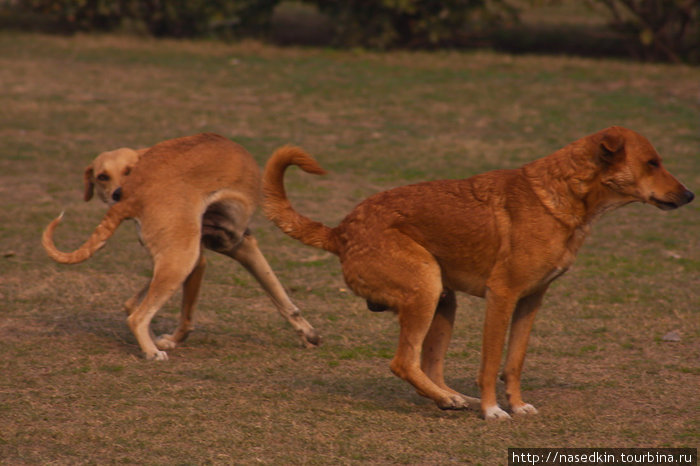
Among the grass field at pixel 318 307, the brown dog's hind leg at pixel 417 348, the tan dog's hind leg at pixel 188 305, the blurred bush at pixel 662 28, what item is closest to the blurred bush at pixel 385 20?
the blurred bush at pixel 662 28

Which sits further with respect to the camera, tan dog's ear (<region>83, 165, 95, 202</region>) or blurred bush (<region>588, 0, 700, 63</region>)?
blurred bush (<region>588, 0, 700, 63</region>)

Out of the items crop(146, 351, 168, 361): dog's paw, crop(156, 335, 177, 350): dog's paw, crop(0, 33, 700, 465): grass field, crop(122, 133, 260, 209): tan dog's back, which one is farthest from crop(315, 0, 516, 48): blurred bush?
crop(146, 351, 168, 361): dog's paw

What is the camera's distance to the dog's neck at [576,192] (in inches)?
201

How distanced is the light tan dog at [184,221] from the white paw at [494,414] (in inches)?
66.6

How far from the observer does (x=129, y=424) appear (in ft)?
16.5

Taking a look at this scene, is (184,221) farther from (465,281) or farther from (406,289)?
(465,281)

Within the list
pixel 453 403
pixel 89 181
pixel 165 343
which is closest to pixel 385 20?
pixel 89 181

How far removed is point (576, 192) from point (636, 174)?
0.32 m

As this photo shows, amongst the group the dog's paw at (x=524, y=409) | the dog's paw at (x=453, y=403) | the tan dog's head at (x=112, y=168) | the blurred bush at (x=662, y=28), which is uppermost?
the blurred bush at (x=662, y=28)

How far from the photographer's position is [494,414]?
5.20 m

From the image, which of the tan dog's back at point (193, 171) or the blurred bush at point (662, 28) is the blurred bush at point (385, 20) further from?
the tan dog's back at point (193, 171)

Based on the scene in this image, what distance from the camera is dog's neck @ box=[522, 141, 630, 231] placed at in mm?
5113

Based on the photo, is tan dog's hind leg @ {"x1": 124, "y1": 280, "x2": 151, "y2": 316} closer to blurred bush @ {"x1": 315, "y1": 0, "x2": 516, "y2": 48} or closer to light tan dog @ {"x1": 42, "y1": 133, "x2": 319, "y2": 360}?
light tan dog @ {"x1": 42, "y1": 133, "x2": 319, "y2": 360}

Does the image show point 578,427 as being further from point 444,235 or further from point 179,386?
point 179,386
